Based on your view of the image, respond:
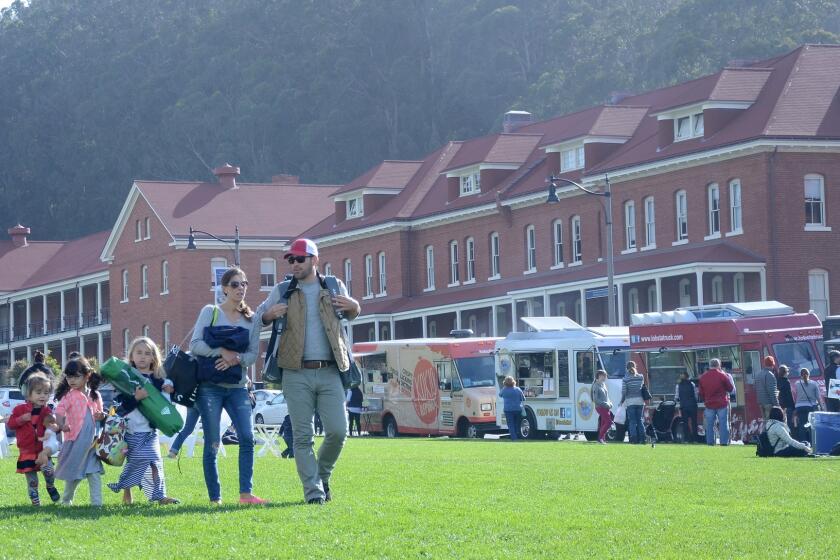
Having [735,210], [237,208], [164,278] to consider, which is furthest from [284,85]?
[735,210]

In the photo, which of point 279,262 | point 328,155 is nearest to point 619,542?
point 279,262

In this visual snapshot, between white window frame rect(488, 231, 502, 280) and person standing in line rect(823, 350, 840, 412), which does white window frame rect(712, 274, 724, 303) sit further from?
person standing in line rect(823, 350, 840, 412)

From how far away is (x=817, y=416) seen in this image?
23594 millimetres

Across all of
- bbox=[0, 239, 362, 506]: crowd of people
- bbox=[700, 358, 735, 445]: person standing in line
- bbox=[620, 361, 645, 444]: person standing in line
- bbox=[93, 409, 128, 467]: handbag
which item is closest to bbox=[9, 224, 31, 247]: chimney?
bbox=[620, 361, 645, 444]: person standing in line

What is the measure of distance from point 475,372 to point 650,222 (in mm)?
15150

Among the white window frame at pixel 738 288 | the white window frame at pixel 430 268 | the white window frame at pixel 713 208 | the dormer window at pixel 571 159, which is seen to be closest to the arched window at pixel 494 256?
the dormer window at pixel 571 159

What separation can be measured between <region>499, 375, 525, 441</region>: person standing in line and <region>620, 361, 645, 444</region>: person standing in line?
349 centimetres

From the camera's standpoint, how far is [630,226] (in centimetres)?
5459

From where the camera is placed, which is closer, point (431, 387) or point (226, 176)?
point (431, 387)

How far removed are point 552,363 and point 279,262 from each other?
43691 mm

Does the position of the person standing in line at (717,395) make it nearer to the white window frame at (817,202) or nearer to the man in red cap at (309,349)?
the man in red cap at (309,349)

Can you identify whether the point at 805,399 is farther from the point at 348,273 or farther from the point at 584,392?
the point at 348,273

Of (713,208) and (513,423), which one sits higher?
(713,208)

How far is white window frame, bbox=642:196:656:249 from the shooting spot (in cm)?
5331
